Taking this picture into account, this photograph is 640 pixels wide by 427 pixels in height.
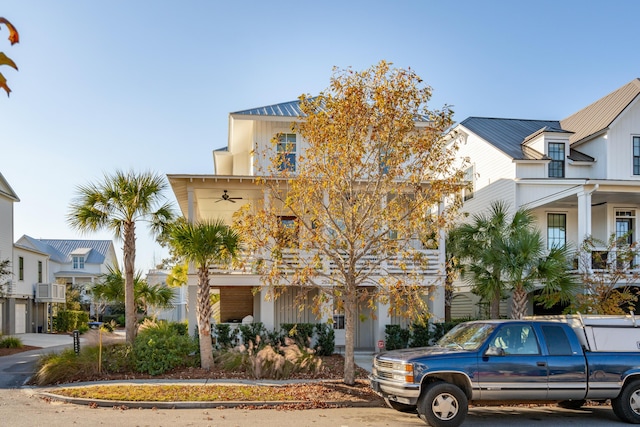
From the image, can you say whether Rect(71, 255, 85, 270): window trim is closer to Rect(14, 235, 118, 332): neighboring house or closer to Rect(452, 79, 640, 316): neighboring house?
Rect(14, 235, 118, 332): neighboring house

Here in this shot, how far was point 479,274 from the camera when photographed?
19.5 metres

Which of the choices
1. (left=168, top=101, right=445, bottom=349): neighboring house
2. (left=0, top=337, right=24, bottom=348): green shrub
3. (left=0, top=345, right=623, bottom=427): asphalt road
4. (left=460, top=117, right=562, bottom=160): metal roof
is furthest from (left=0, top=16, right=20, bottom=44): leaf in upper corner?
(left=0, top=337, right=24, bottom=348): green shrub

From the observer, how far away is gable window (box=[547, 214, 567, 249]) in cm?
2425

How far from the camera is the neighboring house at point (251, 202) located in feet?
64.9

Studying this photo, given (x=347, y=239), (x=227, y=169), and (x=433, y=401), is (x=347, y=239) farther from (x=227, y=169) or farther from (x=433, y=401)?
(x=227, y=169)

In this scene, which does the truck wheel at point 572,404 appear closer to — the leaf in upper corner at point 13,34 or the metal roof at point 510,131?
the leaf in upper corner at point 13,34

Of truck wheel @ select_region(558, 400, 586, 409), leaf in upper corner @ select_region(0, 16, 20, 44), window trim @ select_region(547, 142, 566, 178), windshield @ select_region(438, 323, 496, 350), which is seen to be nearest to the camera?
leaf in upper corner @ select_region(0, 16, 20, 44)

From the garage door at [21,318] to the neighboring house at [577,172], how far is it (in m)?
27.2

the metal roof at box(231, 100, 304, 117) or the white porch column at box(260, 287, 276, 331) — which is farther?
the metal roof at box(231, 100, 304, 117)

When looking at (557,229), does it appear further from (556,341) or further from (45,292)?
(45,292)

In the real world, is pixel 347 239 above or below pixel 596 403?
above

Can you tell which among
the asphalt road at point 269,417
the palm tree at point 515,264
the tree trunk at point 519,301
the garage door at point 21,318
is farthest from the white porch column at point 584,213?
the garage door at point 21,318

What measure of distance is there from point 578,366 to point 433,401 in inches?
101

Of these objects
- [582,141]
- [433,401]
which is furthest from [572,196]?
[433,401]
